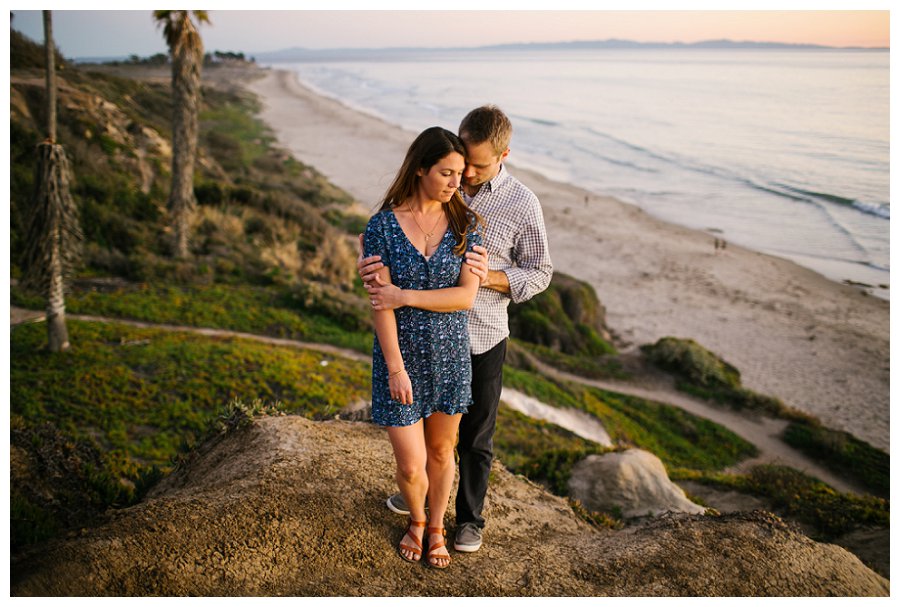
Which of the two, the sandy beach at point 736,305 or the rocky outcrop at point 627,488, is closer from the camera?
the rocky outcrop at point 627,488

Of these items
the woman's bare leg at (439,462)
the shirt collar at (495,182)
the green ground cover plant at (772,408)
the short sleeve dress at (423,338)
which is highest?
the shirt collar at (495,182)

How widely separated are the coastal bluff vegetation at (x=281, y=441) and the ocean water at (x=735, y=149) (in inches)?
564

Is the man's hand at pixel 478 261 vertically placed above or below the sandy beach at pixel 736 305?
above

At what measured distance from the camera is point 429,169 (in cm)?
302

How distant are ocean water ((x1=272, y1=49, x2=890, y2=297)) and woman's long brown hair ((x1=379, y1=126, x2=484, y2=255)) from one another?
2347 cm

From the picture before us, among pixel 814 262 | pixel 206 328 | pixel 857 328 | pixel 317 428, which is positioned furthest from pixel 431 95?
pixel 317 428

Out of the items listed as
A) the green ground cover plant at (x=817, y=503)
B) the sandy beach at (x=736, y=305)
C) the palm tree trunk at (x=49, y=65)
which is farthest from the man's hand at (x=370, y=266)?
the sandy beach at (x=736, y=305)

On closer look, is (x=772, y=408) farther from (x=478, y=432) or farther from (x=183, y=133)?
(x=183, y=133)

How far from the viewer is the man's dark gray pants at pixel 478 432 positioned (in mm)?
3439

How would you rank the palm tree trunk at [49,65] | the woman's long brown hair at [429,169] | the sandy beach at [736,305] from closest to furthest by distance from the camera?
the woman's long brown hair at [429,169]
the palm tree trunk at [49,65]
the sandy beach at [736,305]

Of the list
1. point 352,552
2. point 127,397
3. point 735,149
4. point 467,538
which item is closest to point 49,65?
point 127,397

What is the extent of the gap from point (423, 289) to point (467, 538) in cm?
164

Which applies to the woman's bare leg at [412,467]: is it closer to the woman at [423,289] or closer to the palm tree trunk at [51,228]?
the woman at [423,289]

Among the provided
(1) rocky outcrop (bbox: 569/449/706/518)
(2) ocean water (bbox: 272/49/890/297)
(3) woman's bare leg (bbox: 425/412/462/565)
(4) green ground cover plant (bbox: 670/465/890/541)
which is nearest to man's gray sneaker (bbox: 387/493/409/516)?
(3) woman's bare leg (bbox: 425/412/462/565)
